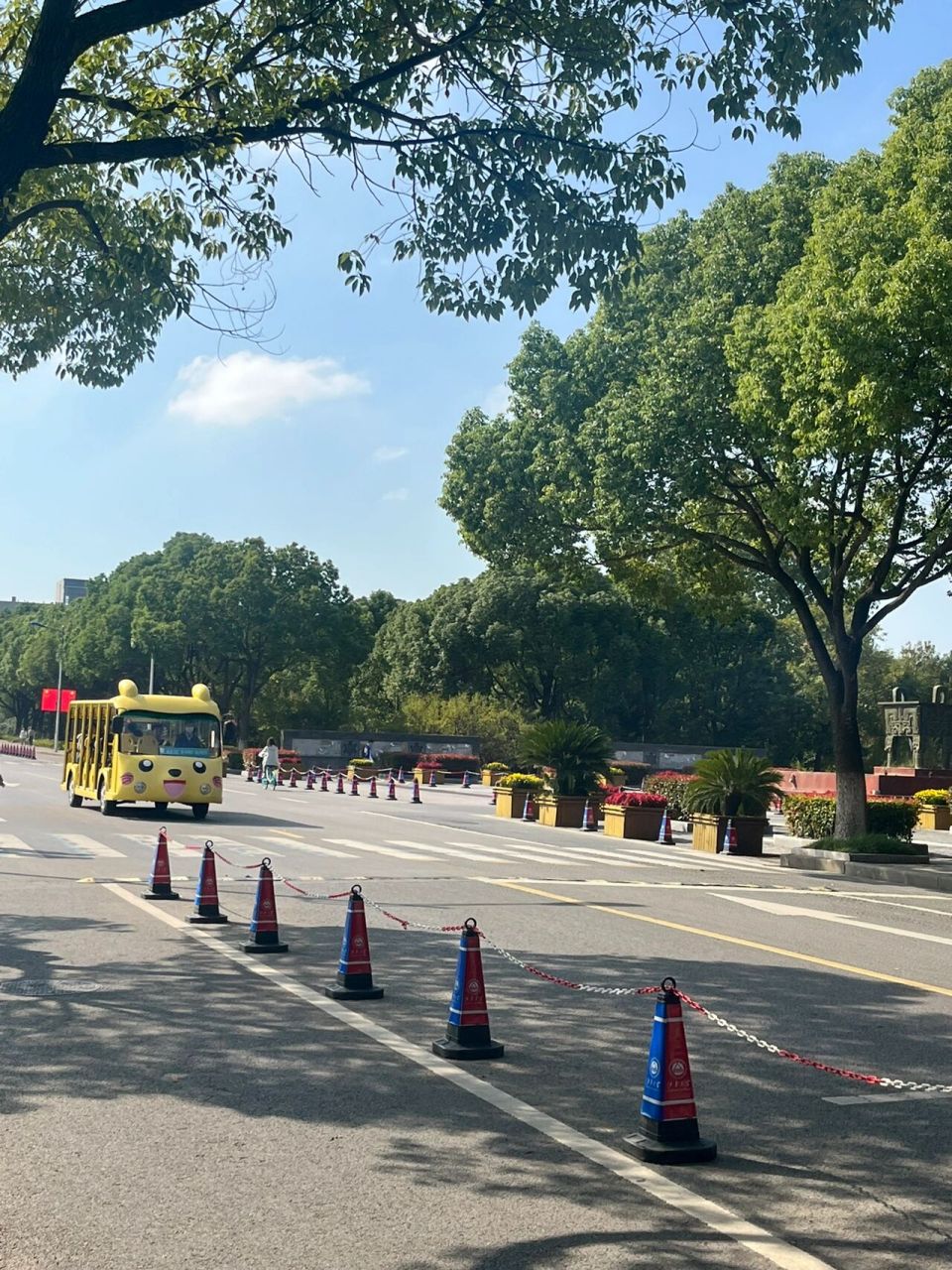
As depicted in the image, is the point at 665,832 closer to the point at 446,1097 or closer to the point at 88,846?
the point at 88,846

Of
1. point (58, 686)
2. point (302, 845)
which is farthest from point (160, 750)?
point (58, 686)

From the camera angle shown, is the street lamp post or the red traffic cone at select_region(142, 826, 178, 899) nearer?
the red traffic cone at select_region(142, 826, 178, 899)

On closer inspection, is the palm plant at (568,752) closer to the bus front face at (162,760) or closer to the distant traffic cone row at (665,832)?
the distant traffic cone row at (665,832)

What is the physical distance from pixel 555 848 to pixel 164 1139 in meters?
19.4

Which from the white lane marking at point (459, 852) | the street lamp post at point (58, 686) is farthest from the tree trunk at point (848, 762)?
the street lamp post at point (58, 686)

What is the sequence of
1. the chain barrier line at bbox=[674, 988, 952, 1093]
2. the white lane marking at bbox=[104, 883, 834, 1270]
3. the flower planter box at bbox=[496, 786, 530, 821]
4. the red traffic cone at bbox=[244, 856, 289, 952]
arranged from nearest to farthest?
1. the white lane marking at bbox=[104, 883, 834, 1270]
2. the chain barrier line at bbox=[674, 988, 952, 1093]
3. the red traffic cone at bbox=[244, 856, 289, 952]
4. the flower planter box at bbox=[496, 786, 530, 821]

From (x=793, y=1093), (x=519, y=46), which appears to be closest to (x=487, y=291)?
(x=519, y=46)

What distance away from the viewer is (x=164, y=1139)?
597cm

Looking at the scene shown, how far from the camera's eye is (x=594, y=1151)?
589cm

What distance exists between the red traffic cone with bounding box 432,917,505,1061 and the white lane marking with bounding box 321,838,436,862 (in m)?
13.0

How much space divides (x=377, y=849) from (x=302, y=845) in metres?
1.21

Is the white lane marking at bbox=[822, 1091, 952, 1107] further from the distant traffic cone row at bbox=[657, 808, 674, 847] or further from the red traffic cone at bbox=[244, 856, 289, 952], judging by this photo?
the distant traffic cone row at bbox=[657, 808, 674, 847]

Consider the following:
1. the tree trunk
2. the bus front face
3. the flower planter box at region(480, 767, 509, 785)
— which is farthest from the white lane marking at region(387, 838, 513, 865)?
the flower planter box at region(480, 767, 509, 785)

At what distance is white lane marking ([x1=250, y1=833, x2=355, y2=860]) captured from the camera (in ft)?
69.4
